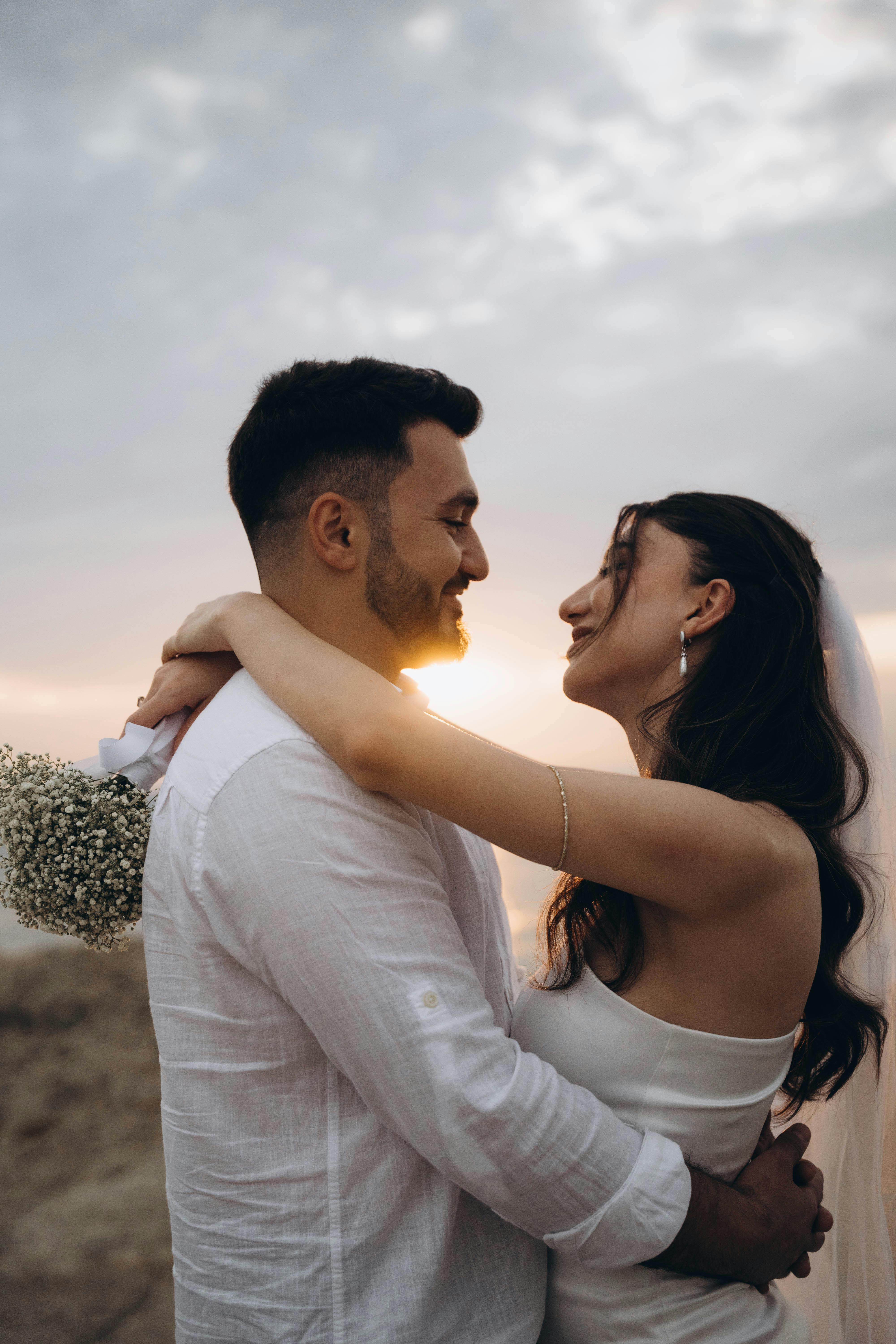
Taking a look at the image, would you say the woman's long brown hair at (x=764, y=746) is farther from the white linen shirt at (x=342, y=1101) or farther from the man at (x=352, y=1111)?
the white linen shirt at (x=342, y=1101)

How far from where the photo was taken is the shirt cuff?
149 cm

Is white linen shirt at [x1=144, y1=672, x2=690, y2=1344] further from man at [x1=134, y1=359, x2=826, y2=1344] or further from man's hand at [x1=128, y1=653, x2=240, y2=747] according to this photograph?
man's hand at [x1=128, y1=653, x2=240, y2=747]

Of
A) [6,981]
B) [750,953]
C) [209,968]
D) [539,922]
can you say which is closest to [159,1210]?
[6,981]

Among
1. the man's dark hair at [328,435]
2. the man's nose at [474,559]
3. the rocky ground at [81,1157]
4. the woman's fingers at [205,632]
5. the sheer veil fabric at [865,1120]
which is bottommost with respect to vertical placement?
the rocky ground at [81,1157]

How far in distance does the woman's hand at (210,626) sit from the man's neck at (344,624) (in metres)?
0.11

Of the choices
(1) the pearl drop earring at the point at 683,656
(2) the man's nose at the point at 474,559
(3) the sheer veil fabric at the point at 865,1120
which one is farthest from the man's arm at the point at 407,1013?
(3) the sheer veil fabric at the point at 865,1120

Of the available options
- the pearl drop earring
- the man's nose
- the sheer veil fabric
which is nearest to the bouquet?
the man's nose

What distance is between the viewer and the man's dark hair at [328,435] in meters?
2.14

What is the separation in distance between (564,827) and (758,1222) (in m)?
0.97

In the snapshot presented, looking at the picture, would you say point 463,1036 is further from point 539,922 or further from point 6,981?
point 6,981

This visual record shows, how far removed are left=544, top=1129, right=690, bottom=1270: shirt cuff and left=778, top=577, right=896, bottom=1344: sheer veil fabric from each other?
1152 mm

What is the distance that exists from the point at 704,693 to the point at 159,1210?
5.42 metres

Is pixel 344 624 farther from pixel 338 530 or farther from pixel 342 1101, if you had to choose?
pixel 342 1101

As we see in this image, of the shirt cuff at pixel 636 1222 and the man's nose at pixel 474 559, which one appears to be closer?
the shirt cuff at pixel 636 1222
